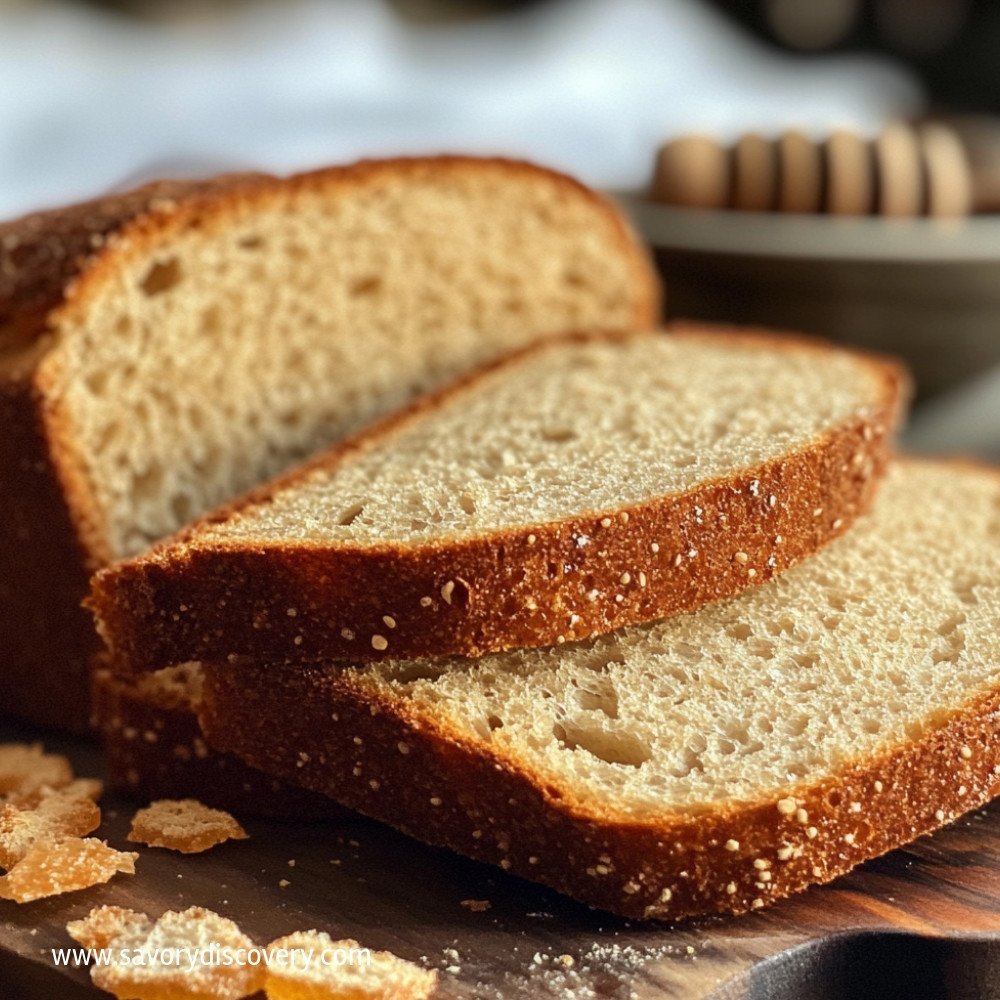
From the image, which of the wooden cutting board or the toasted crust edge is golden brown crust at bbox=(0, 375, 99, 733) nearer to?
the toasted crust edge

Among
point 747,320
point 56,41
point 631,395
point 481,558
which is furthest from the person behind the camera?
point 56,41

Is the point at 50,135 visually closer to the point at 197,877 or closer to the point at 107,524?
the point at 107,524

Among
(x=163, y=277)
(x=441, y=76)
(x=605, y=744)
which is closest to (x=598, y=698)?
(x=605, y=744)

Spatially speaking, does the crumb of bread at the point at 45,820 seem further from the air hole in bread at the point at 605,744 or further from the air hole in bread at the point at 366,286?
the air hole in bread at the point at 366,286

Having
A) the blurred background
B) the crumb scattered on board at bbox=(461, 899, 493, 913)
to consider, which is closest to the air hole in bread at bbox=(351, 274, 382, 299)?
the crumb scattered on board at bbox=(461, 899, 493, 913)

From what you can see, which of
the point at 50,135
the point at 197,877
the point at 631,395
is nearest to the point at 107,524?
the point at 197,877

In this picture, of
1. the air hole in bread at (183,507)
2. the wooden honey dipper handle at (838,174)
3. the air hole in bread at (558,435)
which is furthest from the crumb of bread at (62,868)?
the wooden honey dipper handle at (838,174)

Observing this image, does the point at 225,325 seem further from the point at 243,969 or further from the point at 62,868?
the point at 243,969
